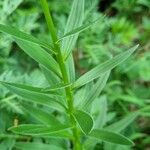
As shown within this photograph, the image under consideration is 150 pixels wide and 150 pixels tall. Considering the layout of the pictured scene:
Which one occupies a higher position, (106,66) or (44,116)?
(106,66)

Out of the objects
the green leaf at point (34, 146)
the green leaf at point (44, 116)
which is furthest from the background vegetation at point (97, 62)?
the green leaf at point (44, 116)

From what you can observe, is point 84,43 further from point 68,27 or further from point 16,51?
point 68,27

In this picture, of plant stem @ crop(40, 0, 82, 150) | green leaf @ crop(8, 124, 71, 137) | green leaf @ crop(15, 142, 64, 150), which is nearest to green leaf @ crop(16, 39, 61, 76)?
plant stem @ crop(40, 0, 82, 150)

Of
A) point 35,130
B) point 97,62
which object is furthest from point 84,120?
point 97,62

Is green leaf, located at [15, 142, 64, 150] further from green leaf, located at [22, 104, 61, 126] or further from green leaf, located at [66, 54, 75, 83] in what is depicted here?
green leaf, located at [66, 54, 75, 83]

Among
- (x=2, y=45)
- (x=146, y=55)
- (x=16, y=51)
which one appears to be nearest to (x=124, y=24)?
(x=146, y=55)

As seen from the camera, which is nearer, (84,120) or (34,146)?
(84,120)

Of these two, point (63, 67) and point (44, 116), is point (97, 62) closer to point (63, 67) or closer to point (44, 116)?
point (44, 116)
